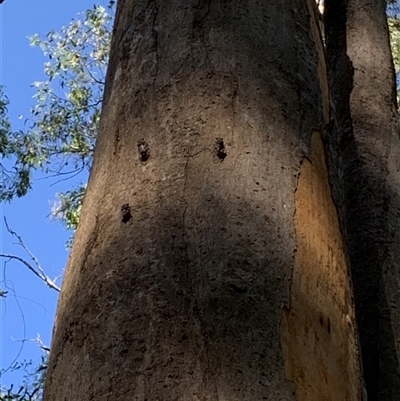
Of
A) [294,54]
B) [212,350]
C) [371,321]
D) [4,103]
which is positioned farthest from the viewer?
[4,103]

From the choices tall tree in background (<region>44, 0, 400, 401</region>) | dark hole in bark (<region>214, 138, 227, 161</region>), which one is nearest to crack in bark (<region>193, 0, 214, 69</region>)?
tall tree in background (<region>44, 0, 400, 401</region>)

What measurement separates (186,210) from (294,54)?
0.35 meters

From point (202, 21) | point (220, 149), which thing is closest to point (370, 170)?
point (202, 21)

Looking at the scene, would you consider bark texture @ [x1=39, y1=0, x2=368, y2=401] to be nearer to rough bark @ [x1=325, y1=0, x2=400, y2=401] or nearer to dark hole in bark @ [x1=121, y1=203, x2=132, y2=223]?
dark hole in bark @ [x1=121, y1=203, x2=132, y2=223]

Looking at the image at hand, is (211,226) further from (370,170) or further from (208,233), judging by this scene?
(370,170)

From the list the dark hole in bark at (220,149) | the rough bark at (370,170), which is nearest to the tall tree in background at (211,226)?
the dark hole in bark at (220,149)

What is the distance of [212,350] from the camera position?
743 millimetres

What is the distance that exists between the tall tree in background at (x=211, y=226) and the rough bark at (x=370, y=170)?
0.50m

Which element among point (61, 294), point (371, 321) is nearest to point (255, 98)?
point (61, 294)

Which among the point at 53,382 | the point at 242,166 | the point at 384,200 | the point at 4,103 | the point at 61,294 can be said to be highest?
the point at 4,103

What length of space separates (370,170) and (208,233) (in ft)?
4.45

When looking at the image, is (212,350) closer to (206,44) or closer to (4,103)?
(206,44)

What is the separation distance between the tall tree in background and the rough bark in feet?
1.65

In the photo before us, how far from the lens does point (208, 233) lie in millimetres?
835
